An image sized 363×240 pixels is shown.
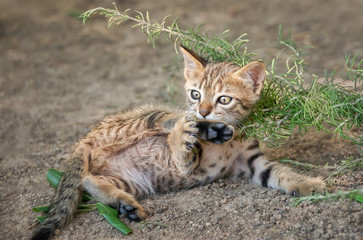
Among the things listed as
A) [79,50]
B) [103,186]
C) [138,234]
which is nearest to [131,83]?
[79,50]

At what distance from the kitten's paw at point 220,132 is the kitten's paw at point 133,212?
73 centimetres

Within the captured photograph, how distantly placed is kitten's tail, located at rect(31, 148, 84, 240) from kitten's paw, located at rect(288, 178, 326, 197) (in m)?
1.59

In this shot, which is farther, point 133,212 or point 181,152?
point 181,152

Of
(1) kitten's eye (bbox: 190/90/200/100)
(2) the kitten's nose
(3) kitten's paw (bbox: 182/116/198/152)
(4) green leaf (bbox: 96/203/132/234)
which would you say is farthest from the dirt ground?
(1) kitten's eye (bbox: 190/90/200/100)

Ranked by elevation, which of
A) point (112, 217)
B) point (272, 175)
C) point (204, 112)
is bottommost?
point (112, 217)

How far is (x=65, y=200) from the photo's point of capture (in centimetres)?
326

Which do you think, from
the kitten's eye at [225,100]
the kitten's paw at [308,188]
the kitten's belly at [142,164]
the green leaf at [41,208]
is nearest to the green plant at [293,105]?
the kitten's eye at [225,100]

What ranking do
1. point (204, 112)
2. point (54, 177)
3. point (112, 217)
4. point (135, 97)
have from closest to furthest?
point (112, 217) < point (204, 112) < point (54, 177) < point (135, 97)

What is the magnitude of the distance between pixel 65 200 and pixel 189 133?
1.02m

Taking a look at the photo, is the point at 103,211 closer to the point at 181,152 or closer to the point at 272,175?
the point at 181,152

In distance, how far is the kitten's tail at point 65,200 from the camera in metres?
3.03

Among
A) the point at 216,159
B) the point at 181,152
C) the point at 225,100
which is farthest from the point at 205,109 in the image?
the point at 216,159

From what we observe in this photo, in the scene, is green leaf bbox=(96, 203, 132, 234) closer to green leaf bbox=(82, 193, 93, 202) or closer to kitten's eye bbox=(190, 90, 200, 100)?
green leaf bbox=(82, 193, 93, 202)

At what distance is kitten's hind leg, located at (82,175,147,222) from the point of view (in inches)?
125
